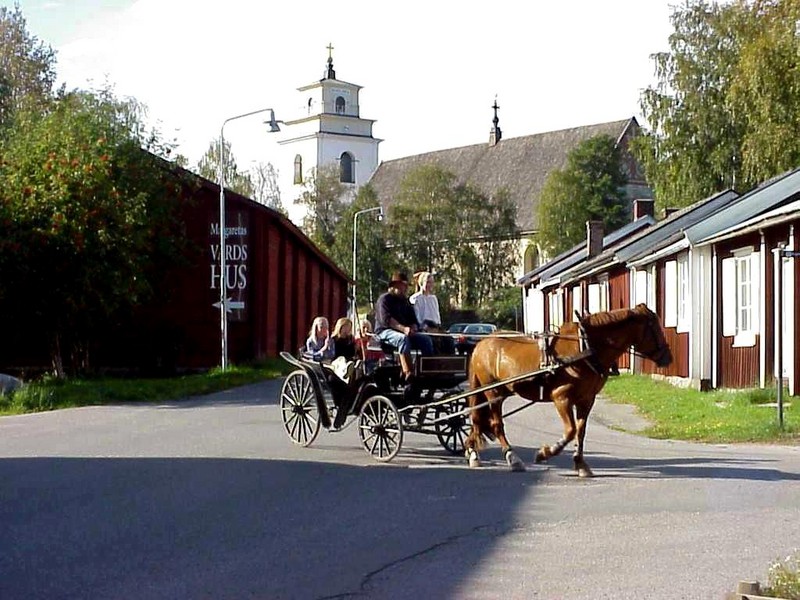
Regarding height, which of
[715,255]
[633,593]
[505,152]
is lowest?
[633,593]

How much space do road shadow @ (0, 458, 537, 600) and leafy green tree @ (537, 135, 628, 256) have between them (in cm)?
6198

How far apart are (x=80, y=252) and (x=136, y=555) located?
2185 centimetres

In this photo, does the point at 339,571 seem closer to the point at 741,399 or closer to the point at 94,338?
the point at 741,399

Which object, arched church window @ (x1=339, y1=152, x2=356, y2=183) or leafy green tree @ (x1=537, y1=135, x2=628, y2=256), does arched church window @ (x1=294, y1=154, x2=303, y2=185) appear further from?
leafy green tree @ (x1=537, y1=135, x2=628, y2=256)

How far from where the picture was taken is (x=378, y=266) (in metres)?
83.4

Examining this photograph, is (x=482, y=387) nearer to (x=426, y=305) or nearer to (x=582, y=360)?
(x=582, y=360)

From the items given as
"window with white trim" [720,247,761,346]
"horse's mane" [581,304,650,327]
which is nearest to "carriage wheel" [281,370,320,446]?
"horse's mane" [581,304,650,327]

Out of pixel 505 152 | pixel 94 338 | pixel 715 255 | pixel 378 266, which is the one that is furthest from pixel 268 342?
pixel 505 152

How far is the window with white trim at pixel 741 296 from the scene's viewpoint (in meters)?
Result: 24.1

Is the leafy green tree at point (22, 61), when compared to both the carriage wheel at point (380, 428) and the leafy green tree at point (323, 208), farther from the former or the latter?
the carriage wheel at point (380, 428)

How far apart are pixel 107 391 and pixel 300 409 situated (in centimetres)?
1240

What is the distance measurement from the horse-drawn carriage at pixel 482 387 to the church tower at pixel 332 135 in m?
95.8

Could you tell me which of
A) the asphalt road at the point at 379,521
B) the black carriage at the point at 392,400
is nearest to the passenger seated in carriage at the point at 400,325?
the black carriage at the point at 392,400

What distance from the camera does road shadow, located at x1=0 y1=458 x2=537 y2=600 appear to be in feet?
27.1
